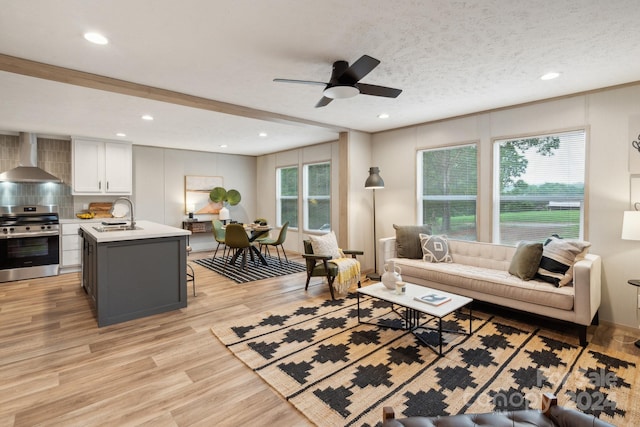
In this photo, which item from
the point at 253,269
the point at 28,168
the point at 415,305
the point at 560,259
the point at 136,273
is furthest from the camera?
the point at 253,269

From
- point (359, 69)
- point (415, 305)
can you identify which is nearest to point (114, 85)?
point (359, 69)

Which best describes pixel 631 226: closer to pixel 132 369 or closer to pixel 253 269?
pixel 132 369

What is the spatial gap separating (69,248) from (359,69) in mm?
5988

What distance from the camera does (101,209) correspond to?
21.0 ft

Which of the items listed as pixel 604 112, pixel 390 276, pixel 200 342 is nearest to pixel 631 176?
pixel 604 112

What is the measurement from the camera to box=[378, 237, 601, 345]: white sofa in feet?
9.36

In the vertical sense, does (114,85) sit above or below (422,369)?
above

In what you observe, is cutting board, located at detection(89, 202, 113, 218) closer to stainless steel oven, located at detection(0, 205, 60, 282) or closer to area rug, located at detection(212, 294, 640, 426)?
stainless steel oven, located at detection(0, 205, 60, 282)

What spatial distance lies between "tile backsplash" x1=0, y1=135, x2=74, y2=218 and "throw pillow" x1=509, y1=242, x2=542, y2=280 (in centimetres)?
747

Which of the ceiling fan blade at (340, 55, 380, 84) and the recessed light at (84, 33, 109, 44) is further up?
the recessed light at (84, 33, 109, 44)

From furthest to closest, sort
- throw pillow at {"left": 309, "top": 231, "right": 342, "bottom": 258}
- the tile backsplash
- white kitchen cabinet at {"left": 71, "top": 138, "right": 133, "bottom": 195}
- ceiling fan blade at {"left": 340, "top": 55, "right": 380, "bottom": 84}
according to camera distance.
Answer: white kitchen cabinet at {"left": 71, "top": 138, "right": 133, "bottom": 195}
the tile backsplash
throw pillow at {"left": 309, "top": 231, "right": 342, "bottom": 258}
ceiling fan blade at {"left": 340, "top": 55, "right": 380, "bottom": 84}

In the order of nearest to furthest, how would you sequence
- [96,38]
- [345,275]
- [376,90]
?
1. [96,38]
2. [376,90]
3. [345,275]

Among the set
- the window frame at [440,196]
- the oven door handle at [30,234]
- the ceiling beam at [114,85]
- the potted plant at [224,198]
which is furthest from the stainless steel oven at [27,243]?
the window frame at [440,196]

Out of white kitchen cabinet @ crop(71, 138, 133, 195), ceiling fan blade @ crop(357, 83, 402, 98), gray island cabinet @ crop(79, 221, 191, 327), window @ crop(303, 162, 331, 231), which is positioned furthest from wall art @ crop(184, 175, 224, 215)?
ceiling fan blade @ crop(357, 83, 402, 98)
